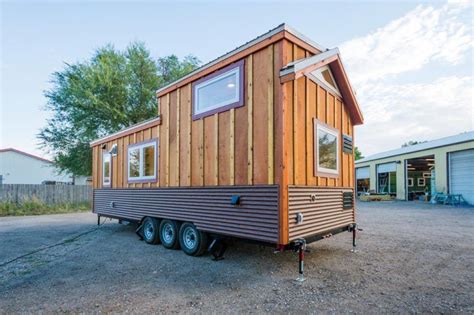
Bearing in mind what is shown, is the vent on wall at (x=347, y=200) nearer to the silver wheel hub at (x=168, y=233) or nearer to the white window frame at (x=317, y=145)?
the white window frame at (x=317, y=145)

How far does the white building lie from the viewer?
24.8 m

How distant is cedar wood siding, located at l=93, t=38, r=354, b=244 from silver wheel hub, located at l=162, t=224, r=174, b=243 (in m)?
1.00

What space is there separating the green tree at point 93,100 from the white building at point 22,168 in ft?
17.6

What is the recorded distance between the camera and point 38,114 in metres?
19.2

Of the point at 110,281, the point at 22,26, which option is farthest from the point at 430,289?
the point at 22,26

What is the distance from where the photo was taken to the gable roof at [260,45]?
172 inches

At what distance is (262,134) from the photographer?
14.8 ft

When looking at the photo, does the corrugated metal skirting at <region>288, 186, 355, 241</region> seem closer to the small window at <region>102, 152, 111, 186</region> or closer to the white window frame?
the white window frame

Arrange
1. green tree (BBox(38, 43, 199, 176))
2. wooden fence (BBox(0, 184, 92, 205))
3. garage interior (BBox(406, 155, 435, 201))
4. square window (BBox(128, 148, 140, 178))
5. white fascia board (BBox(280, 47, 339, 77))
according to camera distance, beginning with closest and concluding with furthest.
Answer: white fascia board (BBox(280, 47, 339, 77)) → square window (BBox(128, 148, 140, 178)) → wooden fence (BBox(0, 184, 92, 205)) → green tree (BBox(38, 43, 199, 176)) → garage interior (BBox(406, 155, 435, 201))

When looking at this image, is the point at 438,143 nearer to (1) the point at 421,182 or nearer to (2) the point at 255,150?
(1) the point at 421,182

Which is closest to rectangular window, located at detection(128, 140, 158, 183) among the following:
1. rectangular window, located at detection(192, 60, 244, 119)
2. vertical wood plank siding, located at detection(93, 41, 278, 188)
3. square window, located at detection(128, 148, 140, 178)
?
square window, located at detection(128, 148, 140, 178)

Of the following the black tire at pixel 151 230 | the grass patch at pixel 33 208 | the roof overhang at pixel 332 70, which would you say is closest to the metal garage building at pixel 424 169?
the roof overhang at pixel 332 70

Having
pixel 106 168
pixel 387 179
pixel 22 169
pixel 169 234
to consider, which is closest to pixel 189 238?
pixel 169 234

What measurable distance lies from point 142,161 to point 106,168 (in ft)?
8.98
